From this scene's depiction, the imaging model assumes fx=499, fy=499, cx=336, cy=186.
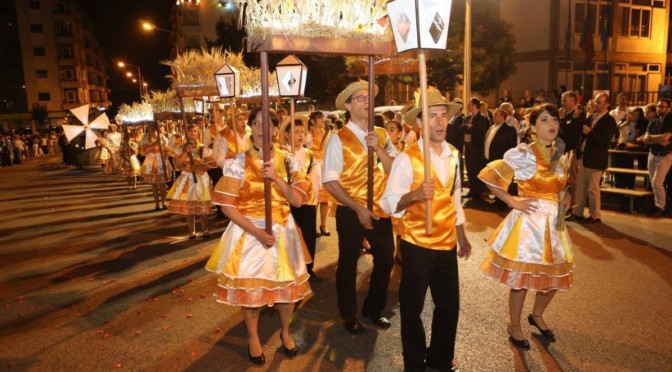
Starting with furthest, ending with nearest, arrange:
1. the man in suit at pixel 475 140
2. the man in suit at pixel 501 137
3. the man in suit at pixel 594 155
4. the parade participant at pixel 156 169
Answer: the parade participant at pixel 156 169, the man in suit at pixel 475 140, the man in suit at pixel 501 137, the man in suit at pixel 594 155

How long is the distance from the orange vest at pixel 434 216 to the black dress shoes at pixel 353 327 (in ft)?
4.67

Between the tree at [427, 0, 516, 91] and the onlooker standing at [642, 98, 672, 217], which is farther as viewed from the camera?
the tree at [427, 0, 516, 91]

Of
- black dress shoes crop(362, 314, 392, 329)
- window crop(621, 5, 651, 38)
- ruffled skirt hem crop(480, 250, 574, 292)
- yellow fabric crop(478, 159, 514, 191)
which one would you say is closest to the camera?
ruffled skirt hem crop(480, 250, 574, 292)

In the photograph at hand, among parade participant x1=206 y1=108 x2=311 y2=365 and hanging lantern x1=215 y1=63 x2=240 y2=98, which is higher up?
hanging lantern x1=215 y1=63 x2=240 y2=98

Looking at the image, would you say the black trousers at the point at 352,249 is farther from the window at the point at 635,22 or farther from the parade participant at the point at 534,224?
the window at the point at 635,22

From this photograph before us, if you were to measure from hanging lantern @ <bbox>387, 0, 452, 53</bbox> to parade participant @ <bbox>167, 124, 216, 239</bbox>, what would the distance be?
18.5 feet

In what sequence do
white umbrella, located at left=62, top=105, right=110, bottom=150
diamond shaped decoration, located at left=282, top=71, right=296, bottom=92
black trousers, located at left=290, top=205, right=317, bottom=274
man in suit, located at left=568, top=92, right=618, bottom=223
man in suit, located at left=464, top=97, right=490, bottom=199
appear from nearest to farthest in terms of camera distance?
black trousers, located at left=290, top=205, right=317, bottom=274 < diamond shaped decoration, located at left=282, top=71, right=296, bottom=92 < man in suit, located at left=568, top=92, right=618, bottom=223 < man in suit, located at left=464, top=97, right=490, bottom=199 < white umbrella, located at left=62, top=105, right=110, bottom=150

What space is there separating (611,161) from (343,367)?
10219mm

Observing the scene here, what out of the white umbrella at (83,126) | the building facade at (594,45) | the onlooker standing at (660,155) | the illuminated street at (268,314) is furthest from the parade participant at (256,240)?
the building facade at (594,45)

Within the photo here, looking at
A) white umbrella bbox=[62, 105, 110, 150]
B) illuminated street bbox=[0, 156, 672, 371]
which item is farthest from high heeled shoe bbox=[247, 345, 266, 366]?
white umbrella bbox=[62, 105, 110, 150]

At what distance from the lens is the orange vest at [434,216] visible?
351cm

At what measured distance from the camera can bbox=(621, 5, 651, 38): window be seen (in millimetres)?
27484

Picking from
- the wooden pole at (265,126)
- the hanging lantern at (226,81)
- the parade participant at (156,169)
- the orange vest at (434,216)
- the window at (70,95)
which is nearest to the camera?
the orange vest at (434,216)

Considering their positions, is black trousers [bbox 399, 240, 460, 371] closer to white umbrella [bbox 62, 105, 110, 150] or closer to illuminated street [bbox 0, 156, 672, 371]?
illuminated street [bbox 0, 156, 672, 371]
